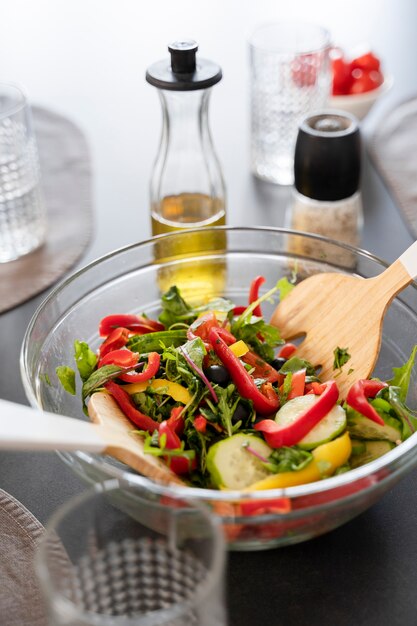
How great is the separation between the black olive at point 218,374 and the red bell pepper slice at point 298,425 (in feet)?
0.28

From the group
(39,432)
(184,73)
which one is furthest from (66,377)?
(184,73)

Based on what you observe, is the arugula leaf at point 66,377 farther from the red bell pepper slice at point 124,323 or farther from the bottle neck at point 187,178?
the bottle neck at point 187,178

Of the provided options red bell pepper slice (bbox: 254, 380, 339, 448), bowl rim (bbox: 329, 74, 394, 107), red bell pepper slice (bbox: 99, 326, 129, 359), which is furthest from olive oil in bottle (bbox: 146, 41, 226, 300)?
bowl rim (bbox: 329, 74, 394, 107)

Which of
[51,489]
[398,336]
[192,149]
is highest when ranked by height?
[192,149]

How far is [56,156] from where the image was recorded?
6.98ft

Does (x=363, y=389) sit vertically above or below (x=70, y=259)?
above

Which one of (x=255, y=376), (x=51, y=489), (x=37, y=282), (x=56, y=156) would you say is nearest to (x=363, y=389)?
(x=255, y=376)

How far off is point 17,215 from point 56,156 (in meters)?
0.36

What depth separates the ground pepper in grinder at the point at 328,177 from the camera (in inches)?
64.9

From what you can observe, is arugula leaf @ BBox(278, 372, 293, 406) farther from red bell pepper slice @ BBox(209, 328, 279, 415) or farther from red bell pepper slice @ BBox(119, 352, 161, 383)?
red bell pepper slice @ BBox(119, 352, 161, 383)

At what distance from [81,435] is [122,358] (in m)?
0.28

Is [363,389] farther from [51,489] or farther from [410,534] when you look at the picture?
[51,489]

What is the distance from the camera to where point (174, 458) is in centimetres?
114

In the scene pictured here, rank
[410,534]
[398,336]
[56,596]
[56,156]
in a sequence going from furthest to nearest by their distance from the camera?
1. [56,156]
2. [398,336]
3. [410,534]
4. [56,596]
